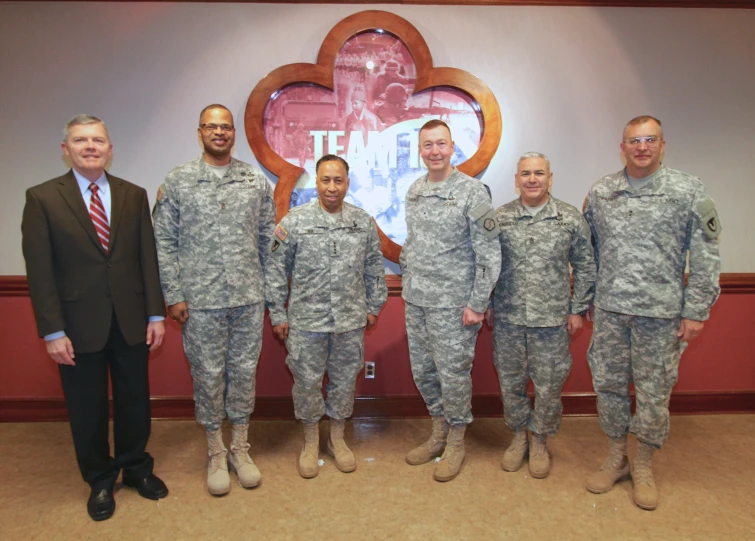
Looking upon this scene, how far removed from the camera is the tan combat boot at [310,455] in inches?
99.5

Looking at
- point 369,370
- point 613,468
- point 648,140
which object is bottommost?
point 613,468

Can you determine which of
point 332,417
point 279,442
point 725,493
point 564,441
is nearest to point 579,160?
point 564,441

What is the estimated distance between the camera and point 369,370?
322 centimetres

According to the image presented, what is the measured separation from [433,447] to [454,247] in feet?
A: 3.58

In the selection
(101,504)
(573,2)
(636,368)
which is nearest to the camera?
(101,504)

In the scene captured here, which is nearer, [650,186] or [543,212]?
[650,186]

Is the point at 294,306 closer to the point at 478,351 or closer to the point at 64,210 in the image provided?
the point at 64,210

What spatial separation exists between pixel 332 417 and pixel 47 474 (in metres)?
1.48

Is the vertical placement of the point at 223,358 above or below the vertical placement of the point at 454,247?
below

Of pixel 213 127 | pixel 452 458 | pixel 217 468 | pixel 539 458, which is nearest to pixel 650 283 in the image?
pixel 539 458

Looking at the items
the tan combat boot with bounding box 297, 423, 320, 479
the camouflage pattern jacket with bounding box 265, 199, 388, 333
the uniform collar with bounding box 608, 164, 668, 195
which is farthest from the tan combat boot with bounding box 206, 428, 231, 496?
the uniform collar with bounding box 608, 164, 668, 195

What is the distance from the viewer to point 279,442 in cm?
294

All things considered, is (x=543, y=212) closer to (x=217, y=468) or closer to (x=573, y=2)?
(x=573, y=2)

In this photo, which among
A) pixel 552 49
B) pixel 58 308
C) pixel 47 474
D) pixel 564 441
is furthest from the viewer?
pixel 552 49
